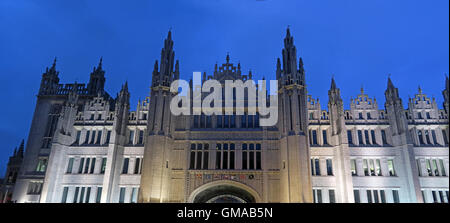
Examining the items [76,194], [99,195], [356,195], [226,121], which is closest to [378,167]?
[356,195]

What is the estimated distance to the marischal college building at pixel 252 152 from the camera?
102ft

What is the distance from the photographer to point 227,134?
34.0 m

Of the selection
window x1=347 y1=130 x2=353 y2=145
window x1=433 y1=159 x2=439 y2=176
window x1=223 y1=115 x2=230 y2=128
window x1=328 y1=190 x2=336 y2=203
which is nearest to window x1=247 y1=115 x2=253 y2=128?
window x1=223 y1=115 x2=230 y2=128

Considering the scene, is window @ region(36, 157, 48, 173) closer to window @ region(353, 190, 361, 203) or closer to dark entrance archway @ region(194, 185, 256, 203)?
dark entrance archway @ region(194, 185, 256, 203)

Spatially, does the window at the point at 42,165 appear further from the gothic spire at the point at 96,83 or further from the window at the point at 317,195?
the window at the point at 317,195

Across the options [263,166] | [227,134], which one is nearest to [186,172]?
[227,134]

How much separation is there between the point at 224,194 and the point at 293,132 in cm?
1166

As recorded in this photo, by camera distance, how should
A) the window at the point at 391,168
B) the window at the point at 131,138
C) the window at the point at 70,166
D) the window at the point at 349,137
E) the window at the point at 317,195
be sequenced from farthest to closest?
the window at the point at 131,138 → the window at the point at 70,166 → the window at the point at 349,137 → the window at the point at 391,168 → the window at the point at 317,195

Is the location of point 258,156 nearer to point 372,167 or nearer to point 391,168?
point 372,167

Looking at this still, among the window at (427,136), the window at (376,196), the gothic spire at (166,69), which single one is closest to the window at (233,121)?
the gothic spire at (166,69)

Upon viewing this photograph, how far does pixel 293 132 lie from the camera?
104 feet
